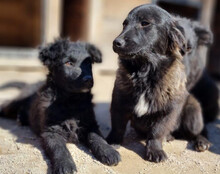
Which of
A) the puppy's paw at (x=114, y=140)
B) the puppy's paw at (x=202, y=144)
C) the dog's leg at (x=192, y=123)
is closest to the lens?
the puppy's paw at (x=114, y=140)

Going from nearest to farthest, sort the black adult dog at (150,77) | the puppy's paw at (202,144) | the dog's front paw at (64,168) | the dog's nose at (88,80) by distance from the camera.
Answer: the dog's front paw at (64,168)
the black adult dog at (150,77)
the dog's nose at (88,80)
the puppy's paw at (202,144)

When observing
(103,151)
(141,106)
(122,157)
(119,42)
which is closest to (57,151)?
(103,151)

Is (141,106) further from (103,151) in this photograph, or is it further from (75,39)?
(75,39)

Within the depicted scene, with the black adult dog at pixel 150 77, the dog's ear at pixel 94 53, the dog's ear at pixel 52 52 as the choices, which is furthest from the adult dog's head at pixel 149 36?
the dog's ear at pixel 52 52

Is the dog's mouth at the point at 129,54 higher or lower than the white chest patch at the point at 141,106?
higher

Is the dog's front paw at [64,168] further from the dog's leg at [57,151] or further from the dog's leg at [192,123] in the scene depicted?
the dog's leg at [192,123]
